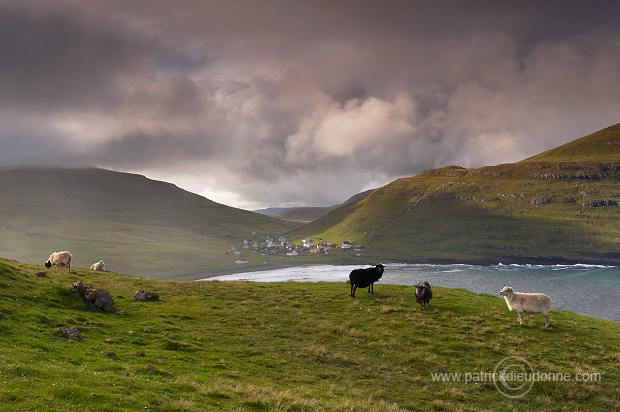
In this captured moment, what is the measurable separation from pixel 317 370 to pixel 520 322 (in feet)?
58.8

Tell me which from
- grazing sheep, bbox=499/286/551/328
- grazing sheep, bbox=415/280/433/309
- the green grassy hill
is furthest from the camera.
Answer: grazing sheep, bbox=415/280/433/309

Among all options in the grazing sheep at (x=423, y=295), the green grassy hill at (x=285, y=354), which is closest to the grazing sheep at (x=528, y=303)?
the green grassy hill at (x=285, y=354)

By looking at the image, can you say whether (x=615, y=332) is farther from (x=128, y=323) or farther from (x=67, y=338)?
(x=67, y=338)

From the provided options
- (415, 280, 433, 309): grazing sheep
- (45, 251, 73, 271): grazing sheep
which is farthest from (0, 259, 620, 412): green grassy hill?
(45, 251, 73, 271): grazing sheep

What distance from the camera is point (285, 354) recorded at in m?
22.4

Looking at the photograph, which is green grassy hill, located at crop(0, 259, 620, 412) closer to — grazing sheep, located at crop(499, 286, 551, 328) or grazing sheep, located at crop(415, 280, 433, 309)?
grazing sheep, located at crop(415, 280, 433, 309)

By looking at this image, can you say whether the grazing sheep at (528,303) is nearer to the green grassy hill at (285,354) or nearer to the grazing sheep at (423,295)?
the green grassy hill at (285,354)

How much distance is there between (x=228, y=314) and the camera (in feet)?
98.5

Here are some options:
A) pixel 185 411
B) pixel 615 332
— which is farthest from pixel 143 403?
pixel 615 332

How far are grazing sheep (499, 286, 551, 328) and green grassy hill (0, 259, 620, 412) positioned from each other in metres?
0.98

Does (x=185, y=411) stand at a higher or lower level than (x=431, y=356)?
higher

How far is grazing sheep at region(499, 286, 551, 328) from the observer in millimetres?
28359

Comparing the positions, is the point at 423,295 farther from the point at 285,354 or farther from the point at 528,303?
the point at 285,354

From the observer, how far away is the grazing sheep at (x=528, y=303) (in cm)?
2836
